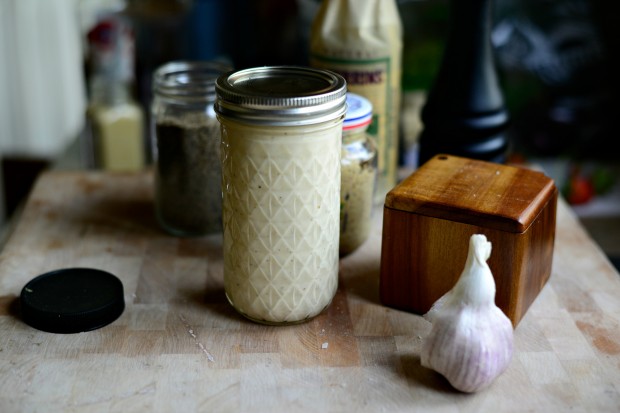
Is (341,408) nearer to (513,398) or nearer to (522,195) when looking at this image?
(513,398)

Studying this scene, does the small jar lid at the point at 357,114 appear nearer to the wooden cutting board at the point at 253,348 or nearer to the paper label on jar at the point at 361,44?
the paper label on jar at the point at 361,44

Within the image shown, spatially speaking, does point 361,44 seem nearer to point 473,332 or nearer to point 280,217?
point 280,217

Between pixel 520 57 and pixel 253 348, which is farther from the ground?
pixel 520 57

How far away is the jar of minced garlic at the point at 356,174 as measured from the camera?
38.1 inches

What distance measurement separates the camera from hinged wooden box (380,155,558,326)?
82 cm

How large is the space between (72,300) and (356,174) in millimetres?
358

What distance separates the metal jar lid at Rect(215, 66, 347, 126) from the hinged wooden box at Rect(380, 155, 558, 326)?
5.4 inches

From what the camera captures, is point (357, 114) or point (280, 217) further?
point (357, 114)

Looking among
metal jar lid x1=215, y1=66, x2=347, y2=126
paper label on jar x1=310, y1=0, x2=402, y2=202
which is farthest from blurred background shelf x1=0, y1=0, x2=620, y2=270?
metal jar lid x1=215, y1=66, x2=347, y2=126

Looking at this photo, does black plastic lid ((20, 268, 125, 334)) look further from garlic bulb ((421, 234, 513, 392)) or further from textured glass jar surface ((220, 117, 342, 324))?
garlic bulb ((421, 234, 513, 392))

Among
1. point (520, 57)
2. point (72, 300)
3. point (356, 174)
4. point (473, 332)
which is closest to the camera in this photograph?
point (473, 332)

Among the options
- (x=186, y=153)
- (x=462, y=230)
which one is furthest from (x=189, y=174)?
(x=462, y=230)

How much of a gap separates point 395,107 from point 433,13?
19.8 inches

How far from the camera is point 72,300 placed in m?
0.87
